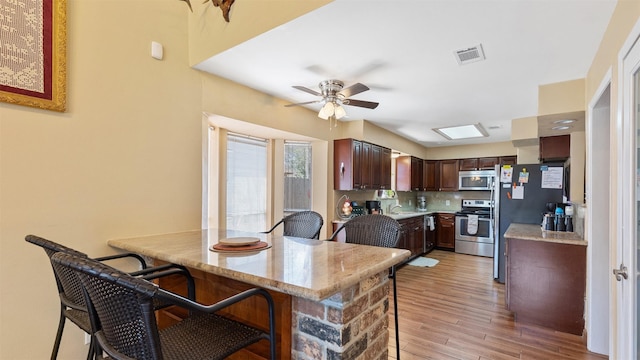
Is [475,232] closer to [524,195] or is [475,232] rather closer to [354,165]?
[524,195]

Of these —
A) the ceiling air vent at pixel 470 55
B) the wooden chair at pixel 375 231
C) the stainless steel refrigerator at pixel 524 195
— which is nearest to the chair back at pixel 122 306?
the wooden chair at pixel 375 231

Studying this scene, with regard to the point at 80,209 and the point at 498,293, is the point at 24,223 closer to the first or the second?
the point at 80,209

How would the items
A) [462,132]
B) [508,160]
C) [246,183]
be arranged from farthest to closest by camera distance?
1. [508,160]
2. [462,132]
3. [246,183]

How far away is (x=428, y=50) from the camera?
2248 millimetres

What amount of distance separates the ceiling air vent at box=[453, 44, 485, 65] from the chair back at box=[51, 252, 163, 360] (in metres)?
2.45

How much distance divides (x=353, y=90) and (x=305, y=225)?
1294mm

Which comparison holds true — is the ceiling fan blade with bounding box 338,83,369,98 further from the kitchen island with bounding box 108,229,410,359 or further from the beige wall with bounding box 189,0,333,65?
the kitchen island with bounding box 108,229,410,359

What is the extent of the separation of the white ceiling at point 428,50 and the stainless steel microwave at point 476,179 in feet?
9.62

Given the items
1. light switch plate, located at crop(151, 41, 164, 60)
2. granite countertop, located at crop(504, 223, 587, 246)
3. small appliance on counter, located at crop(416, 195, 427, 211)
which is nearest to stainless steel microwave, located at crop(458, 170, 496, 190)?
small appliance on counter, located at crop(416, 195, 427, 211)

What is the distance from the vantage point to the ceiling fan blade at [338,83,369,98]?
253cm

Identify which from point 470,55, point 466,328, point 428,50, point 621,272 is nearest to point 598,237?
point 621,272

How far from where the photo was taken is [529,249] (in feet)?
9.49

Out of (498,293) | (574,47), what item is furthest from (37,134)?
(498,293)

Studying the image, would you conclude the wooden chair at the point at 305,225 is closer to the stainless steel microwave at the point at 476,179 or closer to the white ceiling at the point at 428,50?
the white ceiling at the point at 428,50
